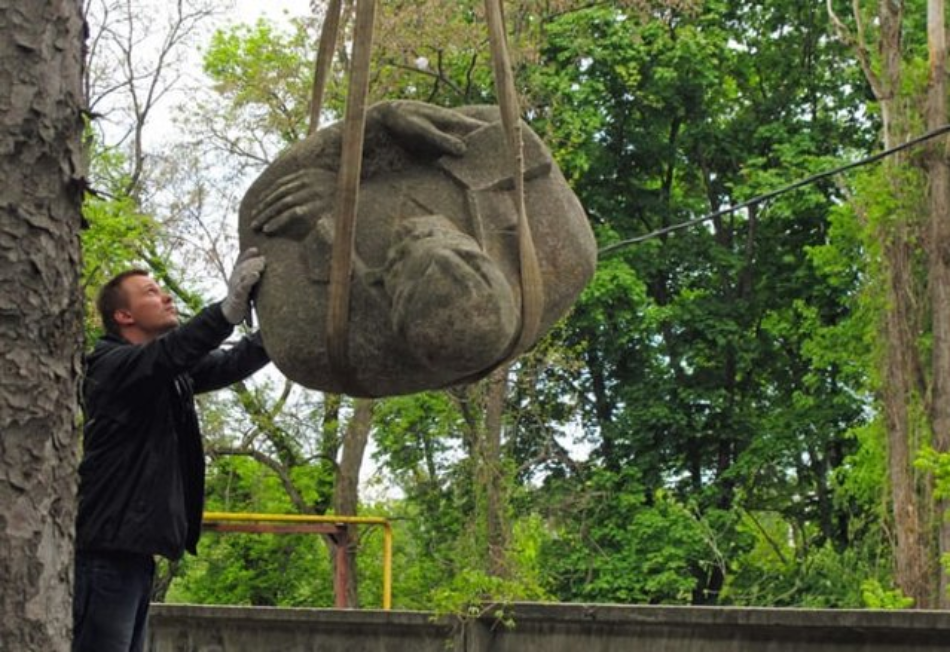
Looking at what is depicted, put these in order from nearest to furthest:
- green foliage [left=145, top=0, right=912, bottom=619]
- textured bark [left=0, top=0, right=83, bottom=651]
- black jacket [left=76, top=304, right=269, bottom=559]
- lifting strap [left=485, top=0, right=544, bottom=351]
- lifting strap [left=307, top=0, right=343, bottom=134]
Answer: textured bark [left=0, top=0, right=83, bottom=651], lifting strap [left=485, top=0, right=544, bottom=351], lifting strap [left=307, top=0, right=343, bottom=134], black jacket [left=76, top=304, right=269, bottom=559], green foliage [left=145, top=0, right=912, bottom=619]

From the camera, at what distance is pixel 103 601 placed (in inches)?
169

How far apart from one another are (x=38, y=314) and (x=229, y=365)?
118 cm

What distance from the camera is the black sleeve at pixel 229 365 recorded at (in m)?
4.45

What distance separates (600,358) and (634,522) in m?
2.79

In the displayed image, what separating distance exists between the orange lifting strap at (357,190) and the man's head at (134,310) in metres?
1.06

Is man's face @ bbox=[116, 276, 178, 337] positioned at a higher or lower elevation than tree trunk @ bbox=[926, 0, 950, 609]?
lower

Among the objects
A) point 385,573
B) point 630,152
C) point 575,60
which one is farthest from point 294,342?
point 630,152

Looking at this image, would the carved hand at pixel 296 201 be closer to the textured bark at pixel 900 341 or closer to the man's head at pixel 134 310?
the man's head at pixel 134 310

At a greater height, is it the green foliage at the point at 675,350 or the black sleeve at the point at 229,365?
the green foliage at the point at 675,350

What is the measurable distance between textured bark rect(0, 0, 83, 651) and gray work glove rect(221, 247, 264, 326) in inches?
17.5

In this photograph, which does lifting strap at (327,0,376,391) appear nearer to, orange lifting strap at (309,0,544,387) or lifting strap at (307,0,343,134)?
orange lifting strap at (309,0,544,387)

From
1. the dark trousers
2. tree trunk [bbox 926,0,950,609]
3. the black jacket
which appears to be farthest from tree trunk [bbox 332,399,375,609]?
the dark trousers

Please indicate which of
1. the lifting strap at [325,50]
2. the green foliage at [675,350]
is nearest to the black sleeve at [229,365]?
the lifting strap at [325,50]

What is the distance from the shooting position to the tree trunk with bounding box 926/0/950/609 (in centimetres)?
1833
